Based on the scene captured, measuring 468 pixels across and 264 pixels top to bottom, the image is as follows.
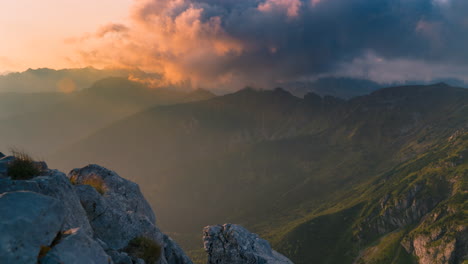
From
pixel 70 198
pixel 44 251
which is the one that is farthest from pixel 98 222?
pixel 44 251

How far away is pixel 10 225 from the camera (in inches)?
420

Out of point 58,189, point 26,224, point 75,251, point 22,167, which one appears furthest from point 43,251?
point 22,167

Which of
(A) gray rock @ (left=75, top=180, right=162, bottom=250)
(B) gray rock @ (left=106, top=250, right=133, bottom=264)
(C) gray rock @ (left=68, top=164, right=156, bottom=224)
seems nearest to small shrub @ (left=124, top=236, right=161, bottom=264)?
(A) gray rock @ (left=75, top=180, right=162, bottom=250)

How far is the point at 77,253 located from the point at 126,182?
932 inches

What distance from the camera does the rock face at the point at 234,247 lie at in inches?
1021

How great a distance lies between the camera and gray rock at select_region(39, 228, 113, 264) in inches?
432

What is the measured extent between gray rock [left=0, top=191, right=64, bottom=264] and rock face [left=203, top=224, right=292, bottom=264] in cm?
1860

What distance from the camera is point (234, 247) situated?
2728 cm

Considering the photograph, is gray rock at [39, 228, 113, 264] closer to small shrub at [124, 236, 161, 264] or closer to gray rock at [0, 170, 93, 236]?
gray rock at [0, 170, 93, 236]

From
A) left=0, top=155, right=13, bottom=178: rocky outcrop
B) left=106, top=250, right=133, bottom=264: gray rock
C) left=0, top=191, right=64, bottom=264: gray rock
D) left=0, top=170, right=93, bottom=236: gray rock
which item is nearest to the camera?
left=0, top=191, right=64, bottom=264: gray rock

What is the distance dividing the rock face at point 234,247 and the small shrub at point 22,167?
18.7 metres

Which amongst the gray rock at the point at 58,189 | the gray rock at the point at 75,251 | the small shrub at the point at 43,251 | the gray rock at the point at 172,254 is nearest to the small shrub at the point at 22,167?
the gray rock at the point at 58,189

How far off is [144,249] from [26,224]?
11.1 m

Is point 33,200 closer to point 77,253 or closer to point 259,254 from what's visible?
point 77,253
